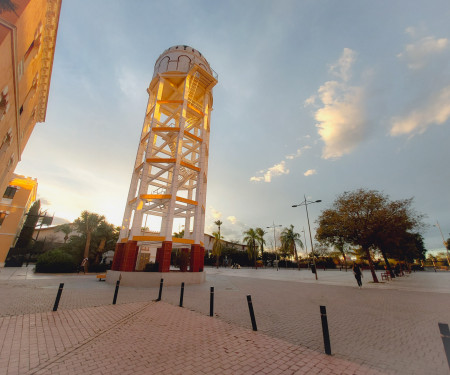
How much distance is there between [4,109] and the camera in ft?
32.1

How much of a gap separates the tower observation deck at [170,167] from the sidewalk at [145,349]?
1151 cm

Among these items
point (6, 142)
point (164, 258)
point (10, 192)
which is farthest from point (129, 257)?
point (10, 192)

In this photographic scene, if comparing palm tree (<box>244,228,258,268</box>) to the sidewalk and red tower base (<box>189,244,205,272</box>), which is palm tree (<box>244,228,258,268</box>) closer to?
red tower base (<box>189,244,205,272</box>)

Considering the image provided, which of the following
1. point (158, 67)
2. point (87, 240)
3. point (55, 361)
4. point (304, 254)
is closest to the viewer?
point (55, 361)

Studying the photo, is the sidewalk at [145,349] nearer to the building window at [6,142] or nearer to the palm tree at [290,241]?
the building window at [6,142]

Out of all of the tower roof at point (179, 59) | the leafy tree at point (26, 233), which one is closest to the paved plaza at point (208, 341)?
the tower roof at point (179, 59)

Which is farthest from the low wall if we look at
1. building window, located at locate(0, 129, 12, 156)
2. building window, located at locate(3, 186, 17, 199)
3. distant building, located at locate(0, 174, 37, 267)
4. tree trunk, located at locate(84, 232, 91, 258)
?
building window, located at locate(3, 186, 17, 199)

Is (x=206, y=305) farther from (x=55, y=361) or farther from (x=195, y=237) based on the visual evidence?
(x=195, y=237)

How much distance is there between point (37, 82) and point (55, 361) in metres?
18.2

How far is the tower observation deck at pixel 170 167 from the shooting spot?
60.7 ft

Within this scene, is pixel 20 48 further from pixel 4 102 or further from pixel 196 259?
pixel 196 259

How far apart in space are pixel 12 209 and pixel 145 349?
42.1 m

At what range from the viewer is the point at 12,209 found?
32.2m

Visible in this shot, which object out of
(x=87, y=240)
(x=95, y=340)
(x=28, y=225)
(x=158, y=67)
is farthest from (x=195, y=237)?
(x=28, y=225)
